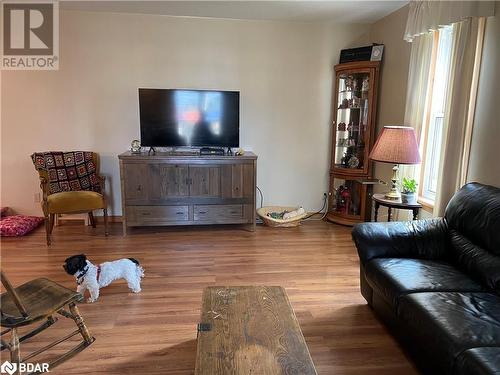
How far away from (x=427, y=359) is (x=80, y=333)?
1941 mm

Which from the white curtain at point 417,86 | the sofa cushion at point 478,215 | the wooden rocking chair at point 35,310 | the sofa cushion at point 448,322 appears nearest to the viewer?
the sofa cushion at point 448,322

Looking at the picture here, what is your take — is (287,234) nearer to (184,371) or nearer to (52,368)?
(184,371)

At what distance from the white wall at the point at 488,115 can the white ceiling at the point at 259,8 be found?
4.27ft

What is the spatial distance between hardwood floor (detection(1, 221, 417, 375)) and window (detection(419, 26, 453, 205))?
1.02 m

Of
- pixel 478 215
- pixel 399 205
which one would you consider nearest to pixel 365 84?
pixel 399 205

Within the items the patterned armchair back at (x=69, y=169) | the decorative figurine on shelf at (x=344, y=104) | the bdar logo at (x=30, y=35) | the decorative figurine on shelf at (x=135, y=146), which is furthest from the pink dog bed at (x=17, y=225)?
the decorative figurine on shelf at (x=344, y=104)

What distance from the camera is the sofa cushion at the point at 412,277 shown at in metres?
2.06

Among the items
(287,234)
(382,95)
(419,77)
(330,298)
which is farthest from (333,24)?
(330,298)

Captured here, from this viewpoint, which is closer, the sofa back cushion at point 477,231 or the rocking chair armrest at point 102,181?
the sofa back cushion at point 477,231

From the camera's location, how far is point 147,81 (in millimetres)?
4398

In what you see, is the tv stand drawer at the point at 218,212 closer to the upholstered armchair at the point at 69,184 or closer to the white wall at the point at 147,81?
the white wall at the point at 147,81

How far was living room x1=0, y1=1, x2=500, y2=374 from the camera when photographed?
83.3 inches

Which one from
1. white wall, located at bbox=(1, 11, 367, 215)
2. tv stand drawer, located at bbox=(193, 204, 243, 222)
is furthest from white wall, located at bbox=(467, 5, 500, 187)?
tv stand drawer, located at bbox=(193, 204, 243, 222)

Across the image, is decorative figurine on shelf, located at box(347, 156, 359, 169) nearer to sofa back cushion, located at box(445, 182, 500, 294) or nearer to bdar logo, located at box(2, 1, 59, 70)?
sofa back cushion, located at box(445, 182, 500, 294)
